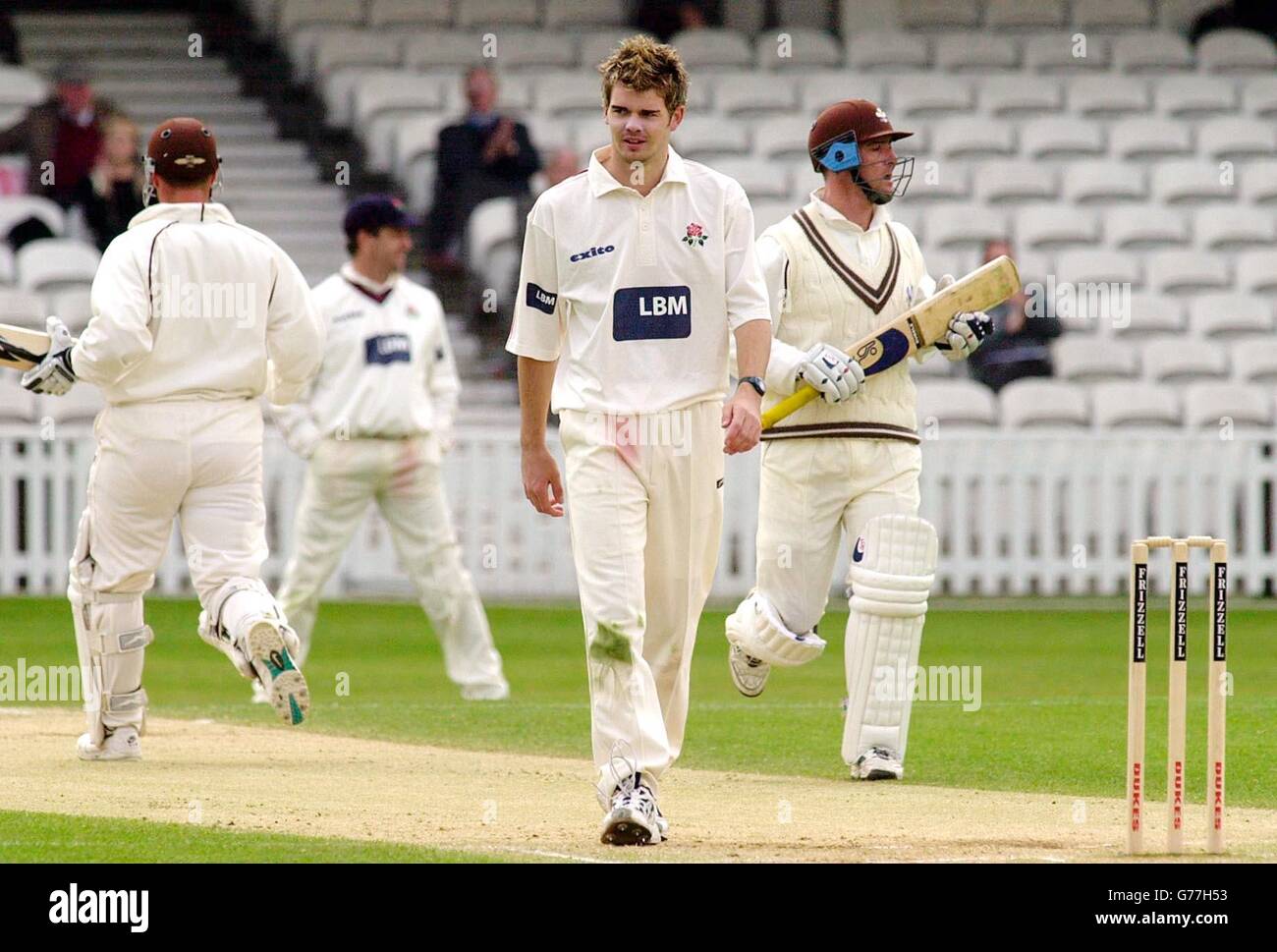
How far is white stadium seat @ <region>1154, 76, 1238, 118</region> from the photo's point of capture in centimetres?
2155

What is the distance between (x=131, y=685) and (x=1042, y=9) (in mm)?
16336

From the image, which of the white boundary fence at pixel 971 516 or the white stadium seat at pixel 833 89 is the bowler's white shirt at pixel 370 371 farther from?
the white stadium seat at pixel 833 89

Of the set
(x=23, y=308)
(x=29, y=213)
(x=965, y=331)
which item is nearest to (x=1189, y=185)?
(x=29, y=213)

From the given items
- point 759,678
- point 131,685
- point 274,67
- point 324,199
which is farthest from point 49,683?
point 274,67

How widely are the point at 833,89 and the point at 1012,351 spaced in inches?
170

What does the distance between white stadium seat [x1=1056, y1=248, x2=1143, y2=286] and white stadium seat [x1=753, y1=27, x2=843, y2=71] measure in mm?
3896

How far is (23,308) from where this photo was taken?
56.2 ft

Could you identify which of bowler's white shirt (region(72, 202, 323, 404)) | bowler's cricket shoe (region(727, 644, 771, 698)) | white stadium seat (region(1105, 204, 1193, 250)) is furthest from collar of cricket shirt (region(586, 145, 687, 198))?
white stadium seat (region(1105, 204, 1193, 250))

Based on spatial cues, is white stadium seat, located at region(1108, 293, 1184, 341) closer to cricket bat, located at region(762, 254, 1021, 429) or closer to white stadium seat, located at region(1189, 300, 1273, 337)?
white stadium seat, located at region(1189, 300, 1273, 337)

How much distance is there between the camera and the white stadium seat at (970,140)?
20.5 metres

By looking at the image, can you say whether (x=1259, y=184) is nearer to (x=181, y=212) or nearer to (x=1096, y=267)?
(x=1096, y=267)

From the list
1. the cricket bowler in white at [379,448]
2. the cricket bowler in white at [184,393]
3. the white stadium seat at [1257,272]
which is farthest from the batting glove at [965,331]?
the white stadium seat at [1257,272]

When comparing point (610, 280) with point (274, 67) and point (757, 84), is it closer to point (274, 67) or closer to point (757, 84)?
point (757, 84)
